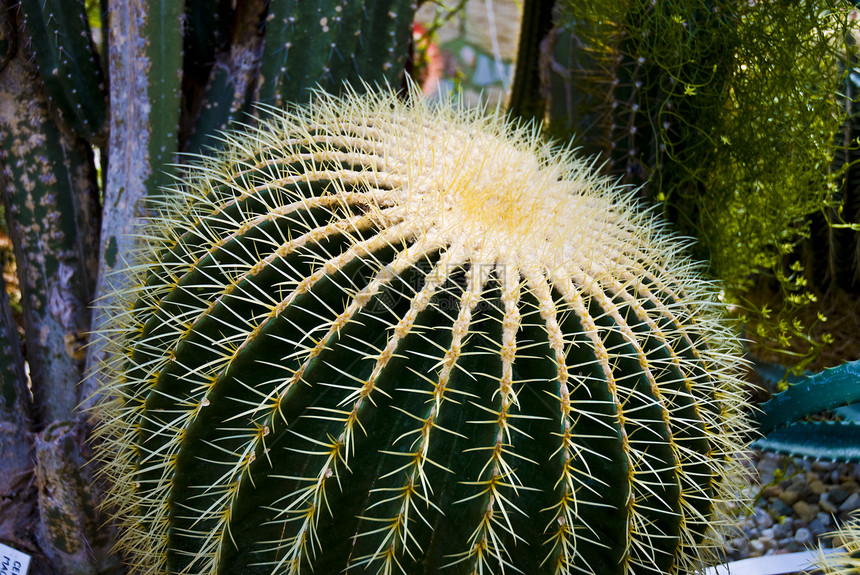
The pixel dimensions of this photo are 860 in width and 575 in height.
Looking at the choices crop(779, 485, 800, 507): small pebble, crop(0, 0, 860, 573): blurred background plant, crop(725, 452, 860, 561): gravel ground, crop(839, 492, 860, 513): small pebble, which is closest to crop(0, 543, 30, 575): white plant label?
crop(0, 0, 860, 573): blurred background plant

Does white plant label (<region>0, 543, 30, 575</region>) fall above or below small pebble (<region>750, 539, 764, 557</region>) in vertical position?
below

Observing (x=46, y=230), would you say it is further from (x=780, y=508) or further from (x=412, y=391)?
(x=780, y=508)

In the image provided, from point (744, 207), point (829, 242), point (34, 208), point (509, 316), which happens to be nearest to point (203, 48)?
point (34, 208)

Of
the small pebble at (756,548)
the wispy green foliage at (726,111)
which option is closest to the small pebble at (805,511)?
the small pebble at (756,548)

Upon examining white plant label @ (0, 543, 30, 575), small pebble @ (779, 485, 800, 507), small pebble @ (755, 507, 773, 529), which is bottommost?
white plant label @ (0, 543, 30, 575)

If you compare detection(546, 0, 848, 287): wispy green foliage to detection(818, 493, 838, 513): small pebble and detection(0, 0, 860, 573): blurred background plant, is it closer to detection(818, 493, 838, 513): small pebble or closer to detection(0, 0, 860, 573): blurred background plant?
detection(0, 0, 860, 573): blurred background plant

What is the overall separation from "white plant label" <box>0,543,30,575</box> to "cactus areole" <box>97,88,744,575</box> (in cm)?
38

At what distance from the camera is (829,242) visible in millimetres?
1942

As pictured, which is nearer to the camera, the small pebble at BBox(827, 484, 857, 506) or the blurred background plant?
the blurred background plant

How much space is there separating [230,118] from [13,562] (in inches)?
42.4

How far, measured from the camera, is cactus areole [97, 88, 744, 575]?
874mm

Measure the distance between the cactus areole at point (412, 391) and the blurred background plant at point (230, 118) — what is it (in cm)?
49

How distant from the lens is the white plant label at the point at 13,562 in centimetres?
130

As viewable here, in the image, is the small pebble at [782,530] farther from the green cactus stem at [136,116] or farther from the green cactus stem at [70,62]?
the green cactus stem at [70,62]
